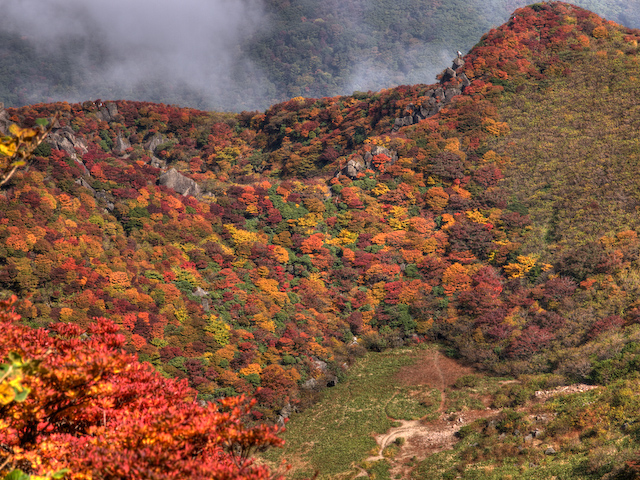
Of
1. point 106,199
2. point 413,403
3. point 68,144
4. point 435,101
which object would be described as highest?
point 68,144

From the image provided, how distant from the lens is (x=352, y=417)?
34.2m

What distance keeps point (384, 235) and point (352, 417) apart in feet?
79.9

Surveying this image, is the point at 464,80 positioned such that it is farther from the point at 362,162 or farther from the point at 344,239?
the point at 344,239

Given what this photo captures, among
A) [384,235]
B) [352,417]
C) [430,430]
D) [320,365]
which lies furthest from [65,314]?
[384,235]

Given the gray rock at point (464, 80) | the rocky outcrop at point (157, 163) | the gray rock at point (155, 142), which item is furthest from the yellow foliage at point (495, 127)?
the gray rock at point (155, 142)

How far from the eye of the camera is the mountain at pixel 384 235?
37.0 meters

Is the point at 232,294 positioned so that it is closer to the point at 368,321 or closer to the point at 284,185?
the point at 368,321

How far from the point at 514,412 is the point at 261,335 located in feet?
70.5

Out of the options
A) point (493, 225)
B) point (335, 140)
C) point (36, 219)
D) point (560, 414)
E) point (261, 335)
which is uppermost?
point (335, 140)

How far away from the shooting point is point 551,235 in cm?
4772

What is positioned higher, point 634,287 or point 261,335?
point 261,335

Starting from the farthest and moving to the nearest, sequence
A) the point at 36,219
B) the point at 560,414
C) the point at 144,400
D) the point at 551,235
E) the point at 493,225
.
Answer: the point at 493,225 → the point at 551,235 → the point at 36,219 → the point at 560,414 → the point at 144,400

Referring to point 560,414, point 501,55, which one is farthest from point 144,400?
point 501,55

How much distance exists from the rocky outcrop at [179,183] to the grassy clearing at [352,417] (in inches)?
1204
